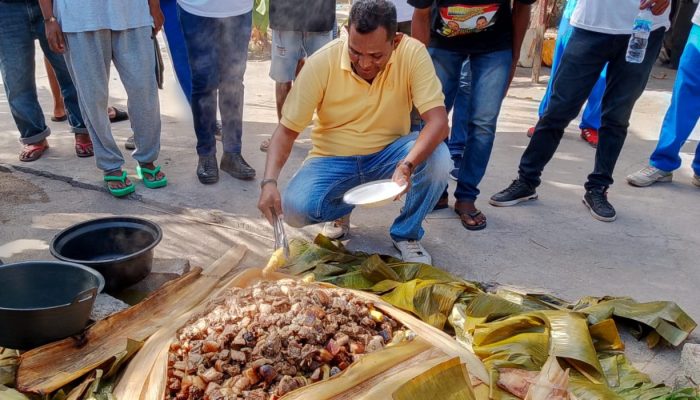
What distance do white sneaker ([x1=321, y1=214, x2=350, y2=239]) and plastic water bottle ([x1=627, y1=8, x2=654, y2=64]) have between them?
2.00 meters

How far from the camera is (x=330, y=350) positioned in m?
2.21

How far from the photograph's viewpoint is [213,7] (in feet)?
13.5

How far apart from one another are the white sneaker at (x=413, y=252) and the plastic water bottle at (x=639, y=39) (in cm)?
178

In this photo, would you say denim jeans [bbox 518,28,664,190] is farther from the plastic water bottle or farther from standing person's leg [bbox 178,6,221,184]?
standing person's leg [bbox 178,6,221,184]

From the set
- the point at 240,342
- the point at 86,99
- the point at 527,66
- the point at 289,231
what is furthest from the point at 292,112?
the point at 527,66

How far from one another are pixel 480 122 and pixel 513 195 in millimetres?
675

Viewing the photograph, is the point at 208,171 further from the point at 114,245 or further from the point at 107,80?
the point at 114,245

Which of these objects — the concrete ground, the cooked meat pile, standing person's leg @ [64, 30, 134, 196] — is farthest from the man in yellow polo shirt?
standing person's leg @ [64, 30, 134, 196]

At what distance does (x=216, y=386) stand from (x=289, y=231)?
1.71 m

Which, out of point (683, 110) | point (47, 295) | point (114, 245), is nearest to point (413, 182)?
point (114, 245)

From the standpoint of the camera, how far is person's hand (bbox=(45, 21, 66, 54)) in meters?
3.69

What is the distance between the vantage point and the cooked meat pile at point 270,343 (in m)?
2.08

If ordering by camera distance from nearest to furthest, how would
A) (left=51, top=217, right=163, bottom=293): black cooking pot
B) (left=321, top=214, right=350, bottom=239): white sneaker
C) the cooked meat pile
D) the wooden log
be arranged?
the cooked meat pile
the wooden log
(left=51, top=217, right=163, bottom=293): black cooking pot
(left=321, top=214, right=350, bottom=239): white sneaker

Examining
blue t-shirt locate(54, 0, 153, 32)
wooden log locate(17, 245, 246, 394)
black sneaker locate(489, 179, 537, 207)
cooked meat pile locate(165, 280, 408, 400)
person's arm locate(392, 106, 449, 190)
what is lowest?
Answer: black sneaker locate(489, 179, 537, 207)
